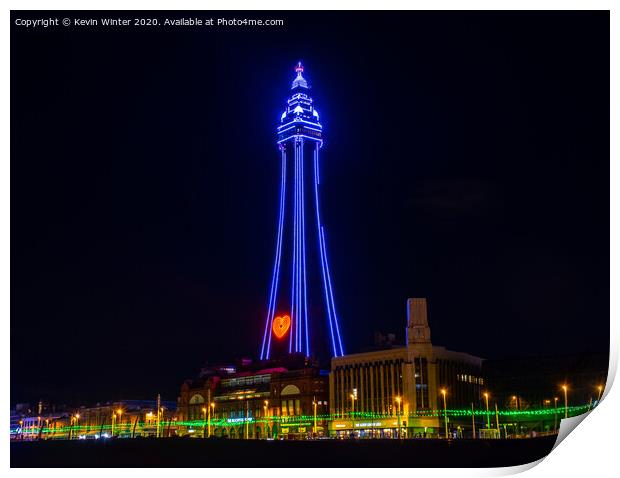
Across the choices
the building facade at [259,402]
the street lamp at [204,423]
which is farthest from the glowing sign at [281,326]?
the street lamp at [204,423]

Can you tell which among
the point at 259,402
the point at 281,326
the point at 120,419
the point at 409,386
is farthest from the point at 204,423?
the point at 409,386

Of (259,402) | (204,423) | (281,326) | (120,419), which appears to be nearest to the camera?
(281,326)

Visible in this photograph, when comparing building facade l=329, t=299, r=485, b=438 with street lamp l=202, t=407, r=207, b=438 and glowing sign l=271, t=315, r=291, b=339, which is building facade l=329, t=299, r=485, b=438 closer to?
glowing sign l=271, t=315, r=291, b=339

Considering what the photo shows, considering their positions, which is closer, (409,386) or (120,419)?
(409,386)

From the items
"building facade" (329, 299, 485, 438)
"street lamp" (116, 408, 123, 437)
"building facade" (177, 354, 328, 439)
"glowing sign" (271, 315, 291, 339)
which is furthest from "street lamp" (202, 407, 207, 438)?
"building facade" (329, 299, 485, 438)

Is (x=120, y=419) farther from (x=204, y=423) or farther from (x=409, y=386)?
(x=409, y=386)

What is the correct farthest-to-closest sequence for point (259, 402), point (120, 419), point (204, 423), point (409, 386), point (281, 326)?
point (120, 419) < point (204, 423) < point (259, 402) < point (281, 326) < point (409, 386)

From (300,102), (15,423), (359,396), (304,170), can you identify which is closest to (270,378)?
(359,396)
